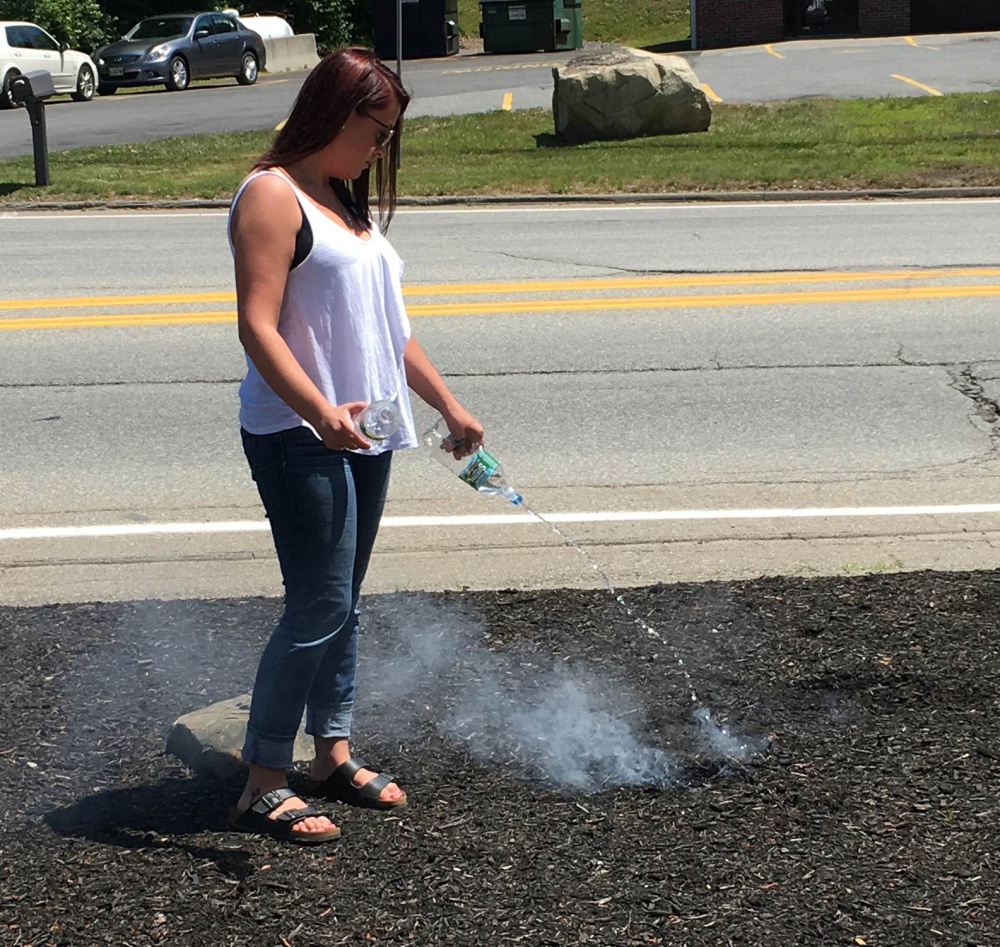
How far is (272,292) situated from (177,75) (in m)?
33.3

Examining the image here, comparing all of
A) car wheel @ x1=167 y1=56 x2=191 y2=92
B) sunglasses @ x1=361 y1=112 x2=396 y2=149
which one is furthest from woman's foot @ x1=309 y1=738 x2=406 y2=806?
car wheel @ x1=167 y1=56 x2=191 y2=92

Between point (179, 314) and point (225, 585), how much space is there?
5.24 m

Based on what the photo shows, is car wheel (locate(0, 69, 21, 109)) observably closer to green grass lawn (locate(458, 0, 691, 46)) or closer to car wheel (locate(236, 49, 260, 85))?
car wheel (locate(236, 49, 260, 85))

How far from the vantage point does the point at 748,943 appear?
3154 mm

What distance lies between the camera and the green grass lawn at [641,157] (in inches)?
658

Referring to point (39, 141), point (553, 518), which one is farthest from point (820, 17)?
point (553, 518)

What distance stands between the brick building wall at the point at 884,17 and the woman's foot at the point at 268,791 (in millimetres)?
43133

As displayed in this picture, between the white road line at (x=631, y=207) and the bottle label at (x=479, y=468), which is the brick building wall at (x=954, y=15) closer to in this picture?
the white road line at (x=631, y=207)

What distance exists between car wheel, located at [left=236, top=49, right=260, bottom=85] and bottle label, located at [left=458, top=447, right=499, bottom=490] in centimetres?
3473

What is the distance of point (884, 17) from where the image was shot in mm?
42719

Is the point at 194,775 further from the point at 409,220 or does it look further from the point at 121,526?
the point at 409,220

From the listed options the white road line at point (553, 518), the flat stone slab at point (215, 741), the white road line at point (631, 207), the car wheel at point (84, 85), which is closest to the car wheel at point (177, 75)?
the car wheel at point (84, 85)

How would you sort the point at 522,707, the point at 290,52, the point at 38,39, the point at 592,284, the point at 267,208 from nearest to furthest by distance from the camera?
the point at 267,208 < the point at 522,707 < the point at 592,284 < the point at 38,39 < the point at 290,52

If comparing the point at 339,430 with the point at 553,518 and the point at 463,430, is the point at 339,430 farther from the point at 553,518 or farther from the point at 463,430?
the point at 553,518
